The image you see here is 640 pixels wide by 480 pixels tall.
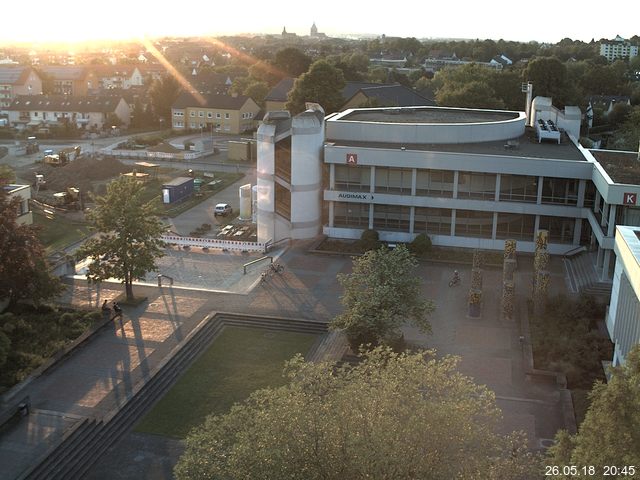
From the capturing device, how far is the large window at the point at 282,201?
46.2 meters

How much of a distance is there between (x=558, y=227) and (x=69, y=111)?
266 feet

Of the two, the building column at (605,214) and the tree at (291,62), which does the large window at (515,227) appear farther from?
the tree at (291,62)

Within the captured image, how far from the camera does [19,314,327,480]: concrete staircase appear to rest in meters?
22.4

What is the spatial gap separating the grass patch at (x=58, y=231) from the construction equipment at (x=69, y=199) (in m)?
1.86

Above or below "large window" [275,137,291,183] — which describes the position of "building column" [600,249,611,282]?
below

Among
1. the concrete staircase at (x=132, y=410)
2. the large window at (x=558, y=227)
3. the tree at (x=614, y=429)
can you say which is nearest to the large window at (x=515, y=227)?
the large window at (x=558, y=227)

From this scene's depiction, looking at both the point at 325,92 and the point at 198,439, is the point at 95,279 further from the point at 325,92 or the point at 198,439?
the point at 325,92

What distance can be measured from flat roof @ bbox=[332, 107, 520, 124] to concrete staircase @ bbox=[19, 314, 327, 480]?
22.2 m

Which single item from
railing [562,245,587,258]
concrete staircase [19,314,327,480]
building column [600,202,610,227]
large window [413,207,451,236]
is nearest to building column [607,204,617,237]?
building column [600,202,610,227]

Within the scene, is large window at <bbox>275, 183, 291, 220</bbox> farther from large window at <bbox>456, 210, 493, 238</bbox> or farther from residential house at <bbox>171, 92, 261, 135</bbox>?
residential house at <bbox>171, 92, 261, 135</bbox>

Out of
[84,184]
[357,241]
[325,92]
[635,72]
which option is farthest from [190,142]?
[635,72]

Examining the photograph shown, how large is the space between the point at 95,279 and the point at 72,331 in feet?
11.7

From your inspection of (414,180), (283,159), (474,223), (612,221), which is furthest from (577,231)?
(283,159)

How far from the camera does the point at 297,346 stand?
103 feet
